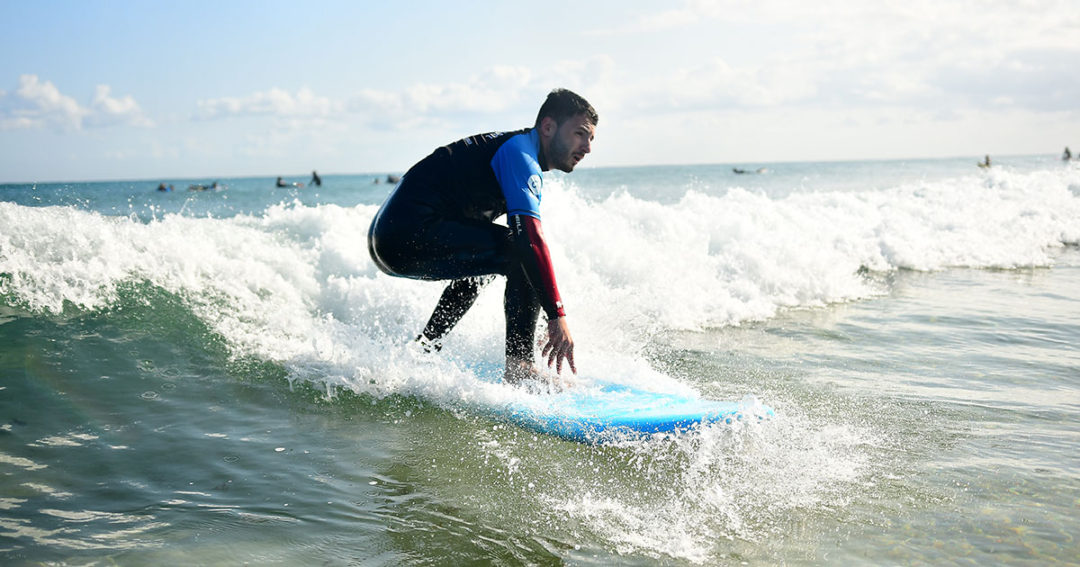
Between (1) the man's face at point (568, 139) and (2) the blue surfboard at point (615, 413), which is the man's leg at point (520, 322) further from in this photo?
(1) the man's face at point (568, 139)

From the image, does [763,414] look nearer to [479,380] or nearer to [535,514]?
[535,514]

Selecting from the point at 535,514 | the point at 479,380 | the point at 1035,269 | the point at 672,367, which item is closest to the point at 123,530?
the point at 535,514

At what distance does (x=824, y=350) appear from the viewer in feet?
20.4

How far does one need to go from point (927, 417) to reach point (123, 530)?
4267 mm

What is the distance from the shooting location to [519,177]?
3811 millimetres

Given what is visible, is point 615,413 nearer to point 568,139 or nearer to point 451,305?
point 451,305

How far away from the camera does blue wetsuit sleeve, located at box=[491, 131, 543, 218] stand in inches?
149

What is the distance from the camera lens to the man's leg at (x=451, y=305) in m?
4.65

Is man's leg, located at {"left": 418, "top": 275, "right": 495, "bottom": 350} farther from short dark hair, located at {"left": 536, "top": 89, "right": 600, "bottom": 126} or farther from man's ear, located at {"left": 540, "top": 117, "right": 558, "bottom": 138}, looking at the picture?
short dark hair, located at {"left": 536, "top": 89, "right": 600, "bottom": 126}

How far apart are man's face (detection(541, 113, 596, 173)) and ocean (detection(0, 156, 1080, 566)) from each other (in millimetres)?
1400

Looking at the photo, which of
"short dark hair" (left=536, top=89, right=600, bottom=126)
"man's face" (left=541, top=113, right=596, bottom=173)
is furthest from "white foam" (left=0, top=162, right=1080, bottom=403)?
"short dark hair" (left=536, top=89, right=600, bottom=126)

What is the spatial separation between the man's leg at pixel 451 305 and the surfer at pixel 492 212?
1.04 ft

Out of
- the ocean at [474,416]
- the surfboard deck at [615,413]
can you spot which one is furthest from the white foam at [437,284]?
the surfboard deck at [615,413]

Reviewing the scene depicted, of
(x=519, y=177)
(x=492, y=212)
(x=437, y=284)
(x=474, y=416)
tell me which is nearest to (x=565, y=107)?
(x=519, y=177)
